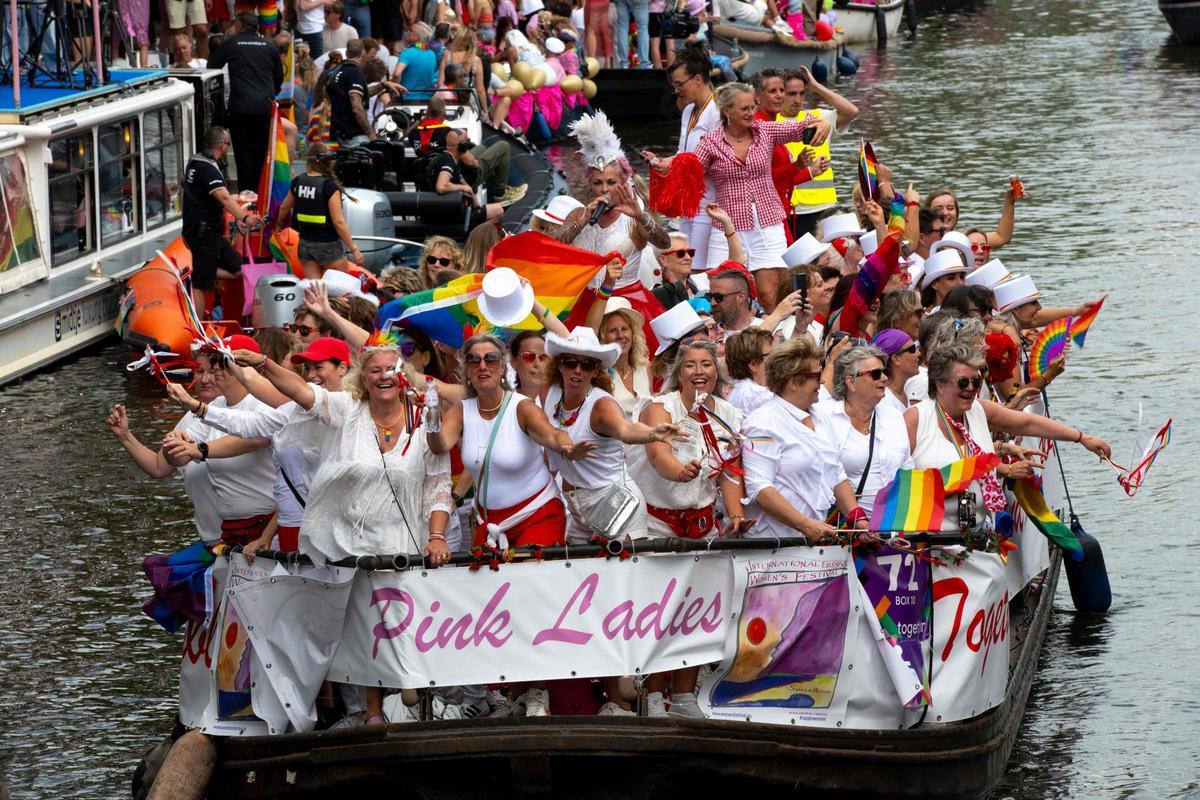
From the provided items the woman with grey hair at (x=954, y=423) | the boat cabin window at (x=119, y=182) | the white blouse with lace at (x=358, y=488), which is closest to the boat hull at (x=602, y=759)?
the white blouse with lace at (x=358, y=488)

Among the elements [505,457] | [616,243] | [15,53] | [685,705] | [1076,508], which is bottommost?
[1076,508]

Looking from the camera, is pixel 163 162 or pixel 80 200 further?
pixel 163 162

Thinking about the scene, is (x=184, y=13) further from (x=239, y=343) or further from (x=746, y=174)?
(x=239, y=343)

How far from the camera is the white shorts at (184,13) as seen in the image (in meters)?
22.5

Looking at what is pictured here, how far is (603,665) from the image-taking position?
25.2ft

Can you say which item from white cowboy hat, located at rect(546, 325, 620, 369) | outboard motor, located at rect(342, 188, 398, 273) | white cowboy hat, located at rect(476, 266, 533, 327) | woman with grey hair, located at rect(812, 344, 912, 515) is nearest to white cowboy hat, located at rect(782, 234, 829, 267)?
woman with grey hair, located at rect(812, 344, 912, 515)

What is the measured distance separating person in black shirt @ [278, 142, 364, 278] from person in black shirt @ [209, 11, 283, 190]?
4343mm

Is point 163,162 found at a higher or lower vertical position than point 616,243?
lower

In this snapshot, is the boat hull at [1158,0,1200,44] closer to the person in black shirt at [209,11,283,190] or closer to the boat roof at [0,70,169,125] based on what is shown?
the person in black shirt at [209,11,283,190]

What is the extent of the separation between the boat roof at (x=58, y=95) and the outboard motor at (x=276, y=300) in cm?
261

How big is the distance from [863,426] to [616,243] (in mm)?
3358

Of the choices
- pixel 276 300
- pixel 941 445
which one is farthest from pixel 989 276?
pixel 276 300

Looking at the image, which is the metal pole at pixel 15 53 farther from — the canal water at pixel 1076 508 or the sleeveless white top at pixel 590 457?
the sleeveless white top at pixel 590 457

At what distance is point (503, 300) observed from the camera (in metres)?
8.30
